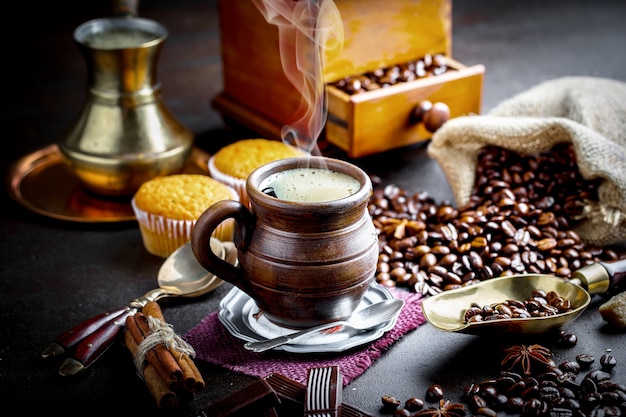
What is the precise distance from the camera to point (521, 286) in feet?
5.20

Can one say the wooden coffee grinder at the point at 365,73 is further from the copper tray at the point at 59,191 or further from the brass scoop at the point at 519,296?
the brass scoop at the point at 519,296

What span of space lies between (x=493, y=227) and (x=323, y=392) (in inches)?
28.8

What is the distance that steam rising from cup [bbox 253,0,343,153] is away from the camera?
2.11m

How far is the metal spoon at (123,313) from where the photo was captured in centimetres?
142

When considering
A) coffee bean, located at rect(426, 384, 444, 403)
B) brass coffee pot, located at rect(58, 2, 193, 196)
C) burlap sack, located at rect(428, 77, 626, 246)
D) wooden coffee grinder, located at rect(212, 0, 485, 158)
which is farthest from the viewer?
wooden coffee grinder, located at rect(212, 0, 485, 158)

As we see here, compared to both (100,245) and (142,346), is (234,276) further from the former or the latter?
(100,245)

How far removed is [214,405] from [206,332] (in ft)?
1.02

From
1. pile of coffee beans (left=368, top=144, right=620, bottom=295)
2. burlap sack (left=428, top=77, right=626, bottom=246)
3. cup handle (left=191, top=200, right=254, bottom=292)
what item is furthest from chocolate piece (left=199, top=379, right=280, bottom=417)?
burlap sack (left=428, top=77, right=626, bottom=246)

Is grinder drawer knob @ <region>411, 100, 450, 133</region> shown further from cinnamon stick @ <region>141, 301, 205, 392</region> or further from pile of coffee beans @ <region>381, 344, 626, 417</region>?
cinnamon stick @ <region>141, 301, 205, 392</region>

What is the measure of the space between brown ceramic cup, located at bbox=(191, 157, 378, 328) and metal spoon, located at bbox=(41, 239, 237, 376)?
9.0 inches

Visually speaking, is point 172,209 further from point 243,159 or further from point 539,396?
point 539,396

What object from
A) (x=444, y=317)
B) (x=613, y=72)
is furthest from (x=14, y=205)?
(x=613, y=72)

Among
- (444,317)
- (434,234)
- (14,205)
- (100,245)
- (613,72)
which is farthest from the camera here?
(613,72)

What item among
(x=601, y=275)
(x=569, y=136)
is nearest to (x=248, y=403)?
(x=601, y=275)
